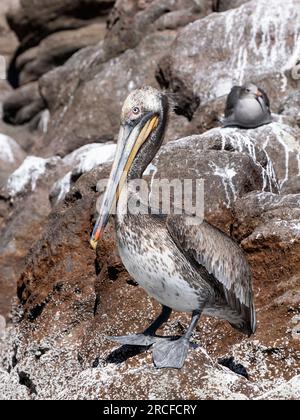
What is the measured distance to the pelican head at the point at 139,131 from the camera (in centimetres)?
605

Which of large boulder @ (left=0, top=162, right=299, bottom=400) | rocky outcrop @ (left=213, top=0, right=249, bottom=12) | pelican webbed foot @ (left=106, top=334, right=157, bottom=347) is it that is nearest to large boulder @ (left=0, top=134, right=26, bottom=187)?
rocky outcrop @ (left=213, top=0, right=249, bottom=12)

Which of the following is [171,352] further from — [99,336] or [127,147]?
[99,336]

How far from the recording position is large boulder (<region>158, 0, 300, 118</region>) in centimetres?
1259

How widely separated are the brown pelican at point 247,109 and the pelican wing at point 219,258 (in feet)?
13.7

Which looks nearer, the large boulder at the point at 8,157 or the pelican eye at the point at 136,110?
the pelican eye at the point at 136,110

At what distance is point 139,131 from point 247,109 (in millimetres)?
4219

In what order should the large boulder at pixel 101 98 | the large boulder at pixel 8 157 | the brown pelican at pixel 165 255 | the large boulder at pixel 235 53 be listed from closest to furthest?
the brown pelican at pixel 165 255 → the large boulder at pixel 235 53 → the large boulder at pixel 101 98 → the large boulder at pixel 8 157

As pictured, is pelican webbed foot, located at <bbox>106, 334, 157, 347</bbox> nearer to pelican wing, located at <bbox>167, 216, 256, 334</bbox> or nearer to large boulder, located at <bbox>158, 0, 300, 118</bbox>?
pelican wing, located at <bbox>167, 216, 256, 334</bbox>

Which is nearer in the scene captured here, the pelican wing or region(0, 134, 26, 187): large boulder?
the pelican wing

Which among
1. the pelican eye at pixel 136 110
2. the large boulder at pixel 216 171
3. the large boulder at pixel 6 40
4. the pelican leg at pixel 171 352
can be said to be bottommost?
the large boulder at pixel 6 40

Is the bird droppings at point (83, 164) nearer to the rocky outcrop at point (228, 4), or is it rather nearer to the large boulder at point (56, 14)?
the rocky outcrop at point (228, 4)

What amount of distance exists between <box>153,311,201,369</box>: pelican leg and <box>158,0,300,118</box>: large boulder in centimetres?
716

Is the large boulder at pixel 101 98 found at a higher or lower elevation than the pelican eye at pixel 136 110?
lower

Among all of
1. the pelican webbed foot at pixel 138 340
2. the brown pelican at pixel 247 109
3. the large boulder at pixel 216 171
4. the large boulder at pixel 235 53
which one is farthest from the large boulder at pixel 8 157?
the pelican webbed foot at pixel 138 340
